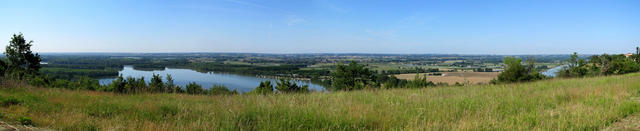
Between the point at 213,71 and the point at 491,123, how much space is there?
102 metres

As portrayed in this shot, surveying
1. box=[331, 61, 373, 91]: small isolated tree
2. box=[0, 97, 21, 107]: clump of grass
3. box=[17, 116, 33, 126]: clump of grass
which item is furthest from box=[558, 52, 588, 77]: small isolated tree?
box=[0, 97, 21, 107]: clump of grass

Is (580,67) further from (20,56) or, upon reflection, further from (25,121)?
(20,56)

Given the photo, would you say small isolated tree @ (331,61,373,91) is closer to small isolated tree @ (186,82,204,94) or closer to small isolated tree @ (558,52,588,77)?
small isolated tree @ (186,82,204,94)

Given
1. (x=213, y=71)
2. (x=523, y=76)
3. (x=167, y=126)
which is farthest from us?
(x=213, y=71)

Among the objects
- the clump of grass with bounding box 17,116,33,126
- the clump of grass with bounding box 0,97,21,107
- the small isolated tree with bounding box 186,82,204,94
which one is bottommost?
the small isolated tree with bounding box 186,82,204,94

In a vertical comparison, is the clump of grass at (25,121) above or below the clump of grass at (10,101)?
above

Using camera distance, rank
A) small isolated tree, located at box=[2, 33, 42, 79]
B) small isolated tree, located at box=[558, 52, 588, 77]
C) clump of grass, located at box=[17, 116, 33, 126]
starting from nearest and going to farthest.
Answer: clump of grass, located at box=[17, 116, 33, 126], small isolated tree, located at box=[2, 33, 42, 79], small isolated tree, located at box=[558, 52, 588, 77]

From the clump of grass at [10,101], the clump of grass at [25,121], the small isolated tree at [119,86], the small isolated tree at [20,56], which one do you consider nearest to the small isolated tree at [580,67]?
the small isolated tree at [119,86]

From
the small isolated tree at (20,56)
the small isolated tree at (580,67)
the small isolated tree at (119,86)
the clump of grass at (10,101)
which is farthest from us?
the small isolated tree at (580,67)

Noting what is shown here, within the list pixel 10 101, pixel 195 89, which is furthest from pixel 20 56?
pixel 10 101

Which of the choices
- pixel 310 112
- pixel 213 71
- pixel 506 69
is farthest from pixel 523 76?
pixel 213 71

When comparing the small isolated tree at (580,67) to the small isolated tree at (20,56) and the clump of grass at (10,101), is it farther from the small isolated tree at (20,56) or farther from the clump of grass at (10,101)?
the small isolated tree at (20,56)

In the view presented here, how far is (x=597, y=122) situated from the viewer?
131 inches

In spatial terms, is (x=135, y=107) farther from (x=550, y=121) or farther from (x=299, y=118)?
(x=550, y=121)
